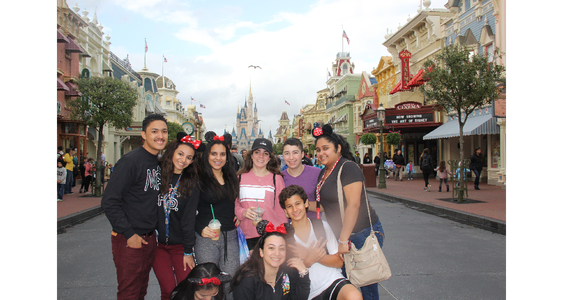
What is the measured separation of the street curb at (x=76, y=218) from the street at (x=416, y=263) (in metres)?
0.28

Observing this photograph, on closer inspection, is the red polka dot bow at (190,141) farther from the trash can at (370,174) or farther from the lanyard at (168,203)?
the trash can at (370,174)

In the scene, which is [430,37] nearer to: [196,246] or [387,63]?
[387,63]

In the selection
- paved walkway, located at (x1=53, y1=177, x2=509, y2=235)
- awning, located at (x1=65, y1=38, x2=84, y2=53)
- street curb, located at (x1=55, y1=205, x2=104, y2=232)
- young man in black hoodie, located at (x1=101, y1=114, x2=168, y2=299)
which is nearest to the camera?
young man in black hoodie, located at (x1=101, y1=114, x2=168, y2=299)

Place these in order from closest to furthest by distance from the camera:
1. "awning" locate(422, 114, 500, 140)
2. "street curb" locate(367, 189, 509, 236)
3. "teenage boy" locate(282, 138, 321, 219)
Answer: "teenage boy" locate(282, 138, 321, 219)
"street curb" locate(367, 189, 509, 236)
"awning" locate(422, 114, 500, 140)

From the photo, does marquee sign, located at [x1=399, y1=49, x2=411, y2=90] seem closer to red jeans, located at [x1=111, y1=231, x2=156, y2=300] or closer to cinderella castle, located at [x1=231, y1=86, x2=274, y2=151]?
red jeans, located at [x1=111, y1=231, x2=156, y2=300]

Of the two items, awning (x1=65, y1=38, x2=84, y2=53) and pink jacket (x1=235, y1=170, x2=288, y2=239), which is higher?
awning (x1=65, y1=38, x2=84, y2=53)

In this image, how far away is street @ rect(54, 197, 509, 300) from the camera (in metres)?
4.71

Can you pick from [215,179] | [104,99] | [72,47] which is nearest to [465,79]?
[215,179]

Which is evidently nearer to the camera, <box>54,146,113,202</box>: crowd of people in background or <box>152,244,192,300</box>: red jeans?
<box>152,244,192,300</box>: red jeans

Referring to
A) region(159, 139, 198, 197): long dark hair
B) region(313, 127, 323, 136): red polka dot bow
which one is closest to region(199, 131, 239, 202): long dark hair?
region(159, 139, 198, 197): long dark hair

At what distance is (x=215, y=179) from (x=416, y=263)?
3.80m

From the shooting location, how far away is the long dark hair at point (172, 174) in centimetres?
345
